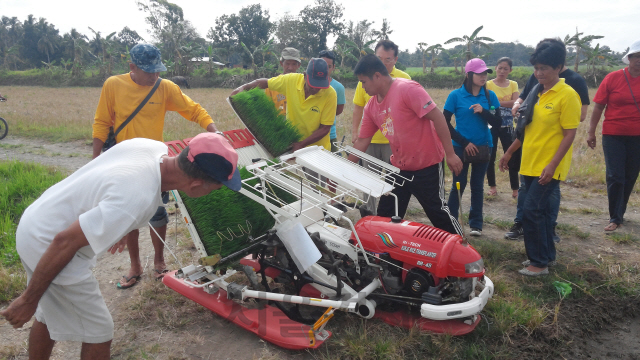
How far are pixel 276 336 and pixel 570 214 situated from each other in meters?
4.97

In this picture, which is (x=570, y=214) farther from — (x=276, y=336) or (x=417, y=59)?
(x=417, y=59)

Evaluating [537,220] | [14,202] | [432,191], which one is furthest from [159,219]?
[14,202]

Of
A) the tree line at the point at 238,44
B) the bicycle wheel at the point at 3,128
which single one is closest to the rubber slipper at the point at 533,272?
the bicycle wheel at the point at 3,128

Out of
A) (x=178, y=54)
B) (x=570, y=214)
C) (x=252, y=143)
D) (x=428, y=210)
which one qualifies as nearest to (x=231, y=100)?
(x=252, y=143)

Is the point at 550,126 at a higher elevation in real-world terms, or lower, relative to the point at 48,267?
higher

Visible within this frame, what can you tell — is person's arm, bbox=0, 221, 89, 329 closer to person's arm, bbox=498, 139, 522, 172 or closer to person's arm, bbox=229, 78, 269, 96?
person's arm, bbox=229, 78, 269, 96

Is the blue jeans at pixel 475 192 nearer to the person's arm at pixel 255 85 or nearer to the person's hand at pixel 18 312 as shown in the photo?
the person's arm at pixel 255 85

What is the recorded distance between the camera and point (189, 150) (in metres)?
2.09

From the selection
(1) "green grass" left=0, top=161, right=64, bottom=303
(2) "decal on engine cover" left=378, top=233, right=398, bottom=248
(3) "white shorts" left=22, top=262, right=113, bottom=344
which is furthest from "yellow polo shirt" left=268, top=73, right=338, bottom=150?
(1) "green grass" left=0, top=161, right=64, bottom=303

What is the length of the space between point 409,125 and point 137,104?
263cm

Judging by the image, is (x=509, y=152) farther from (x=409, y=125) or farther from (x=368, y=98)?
(x=368, y=98)

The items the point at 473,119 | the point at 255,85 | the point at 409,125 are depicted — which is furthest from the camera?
the point at 473,119

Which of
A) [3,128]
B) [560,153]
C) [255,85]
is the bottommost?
[3,128]

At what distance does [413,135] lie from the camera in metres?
3.89
